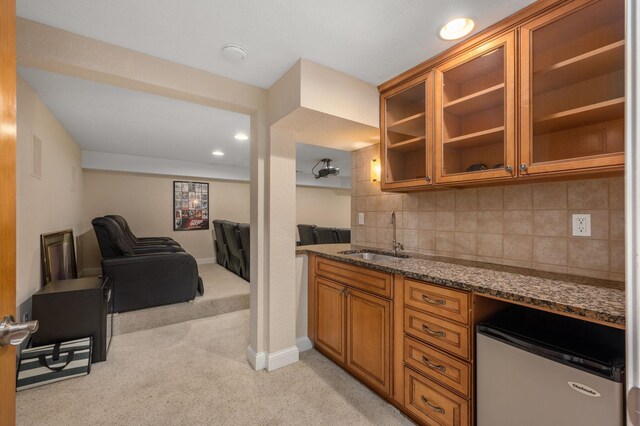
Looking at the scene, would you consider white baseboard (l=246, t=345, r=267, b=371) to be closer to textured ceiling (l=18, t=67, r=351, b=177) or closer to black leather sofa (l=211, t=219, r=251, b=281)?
black leather sofa (l=211, t=219, r=251, b=281)

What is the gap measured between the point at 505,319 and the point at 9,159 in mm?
2012

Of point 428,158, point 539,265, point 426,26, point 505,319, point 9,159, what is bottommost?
point 505,319

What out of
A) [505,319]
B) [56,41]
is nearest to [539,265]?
[505,319]

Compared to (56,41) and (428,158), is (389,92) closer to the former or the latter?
(428,158)

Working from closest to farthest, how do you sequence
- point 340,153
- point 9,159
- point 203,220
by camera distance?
point 9,159, point 340,153, point 203,220

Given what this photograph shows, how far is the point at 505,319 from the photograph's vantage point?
4.51 ft

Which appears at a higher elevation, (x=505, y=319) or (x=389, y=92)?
(x=389, y=92)

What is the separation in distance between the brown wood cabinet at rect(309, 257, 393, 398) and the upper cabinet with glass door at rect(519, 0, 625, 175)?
1085 millimetres

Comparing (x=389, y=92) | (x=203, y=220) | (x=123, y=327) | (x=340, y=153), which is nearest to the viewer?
(x=389, y=92)

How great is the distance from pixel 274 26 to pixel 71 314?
8.79 feet

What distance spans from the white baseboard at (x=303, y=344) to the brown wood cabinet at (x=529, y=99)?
1.70 m

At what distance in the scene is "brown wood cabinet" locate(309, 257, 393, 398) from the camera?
5.75 feet

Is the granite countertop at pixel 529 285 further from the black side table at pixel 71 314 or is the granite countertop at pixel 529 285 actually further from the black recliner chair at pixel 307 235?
the black recliner chair at pixel 307 235

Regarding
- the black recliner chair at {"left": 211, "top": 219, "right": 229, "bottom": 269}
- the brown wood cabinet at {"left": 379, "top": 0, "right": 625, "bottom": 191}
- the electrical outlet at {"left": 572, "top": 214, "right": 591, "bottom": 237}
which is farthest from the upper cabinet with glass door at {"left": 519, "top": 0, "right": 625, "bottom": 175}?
the black recliner chair at {"left": 211, "top": 219, "right": 229, "bottom": 269}
